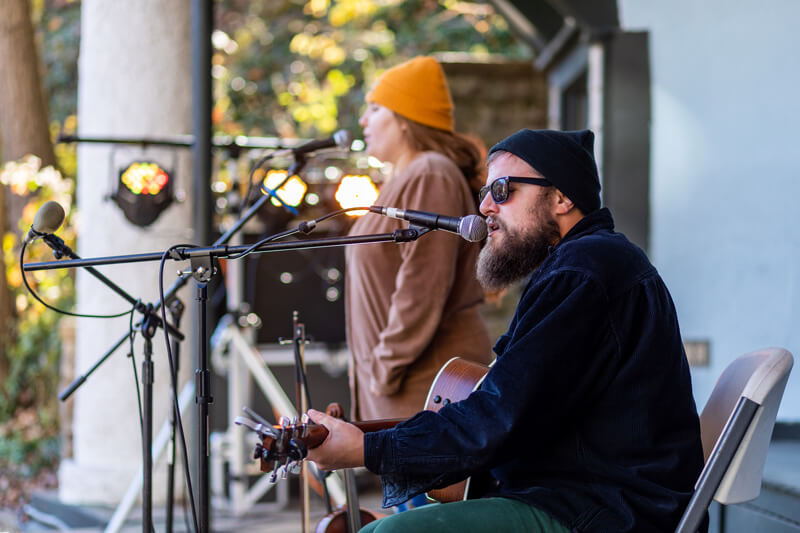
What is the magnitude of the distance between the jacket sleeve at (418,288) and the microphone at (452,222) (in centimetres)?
63

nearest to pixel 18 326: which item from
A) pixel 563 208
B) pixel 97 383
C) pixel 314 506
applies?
pixel 97 383

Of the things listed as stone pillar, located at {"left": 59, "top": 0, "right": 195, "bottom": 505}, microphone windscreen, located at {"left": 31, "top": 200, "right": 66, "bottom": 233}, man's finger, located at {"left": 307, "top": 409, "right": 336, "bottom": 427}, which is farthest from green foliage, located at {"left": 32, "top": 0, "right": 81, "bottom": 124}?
man's finger, located at {"left": 307, "top": 409, "right": 336, "bottom": 427}

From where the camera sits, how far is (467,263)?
2984 millimetres

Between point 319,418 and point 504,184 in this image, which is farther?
point 504,184

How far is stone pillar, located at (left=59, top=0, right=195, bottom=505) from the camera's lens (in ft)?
16.6

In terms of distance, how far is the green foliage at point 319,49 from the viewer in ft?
32.5

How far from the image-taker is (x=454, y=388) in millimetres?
2369

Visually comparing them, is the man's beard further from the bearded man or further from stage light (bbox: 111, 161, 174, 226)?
stage light (bbox: 111, 161, 174, 226)

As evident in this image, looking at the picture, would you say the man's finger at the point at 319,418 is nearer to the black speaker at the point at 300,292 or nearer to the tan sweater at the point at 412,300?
the tan sweater at the point at 412,300

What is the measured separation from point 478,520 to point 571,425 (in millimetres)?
272

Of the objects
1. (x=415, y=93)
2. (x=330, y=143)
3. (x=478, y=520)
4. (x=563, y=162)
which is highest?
(x=415, y=93)

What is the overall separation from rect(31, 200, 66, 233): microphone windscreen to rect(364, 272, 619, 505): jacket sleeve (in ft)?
3.55

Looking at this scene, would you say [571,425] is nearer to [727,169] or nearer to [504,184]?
[504,184]

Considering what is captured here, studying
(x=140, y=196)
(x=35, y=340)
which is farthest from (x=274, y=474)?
(x=35, y=340)
